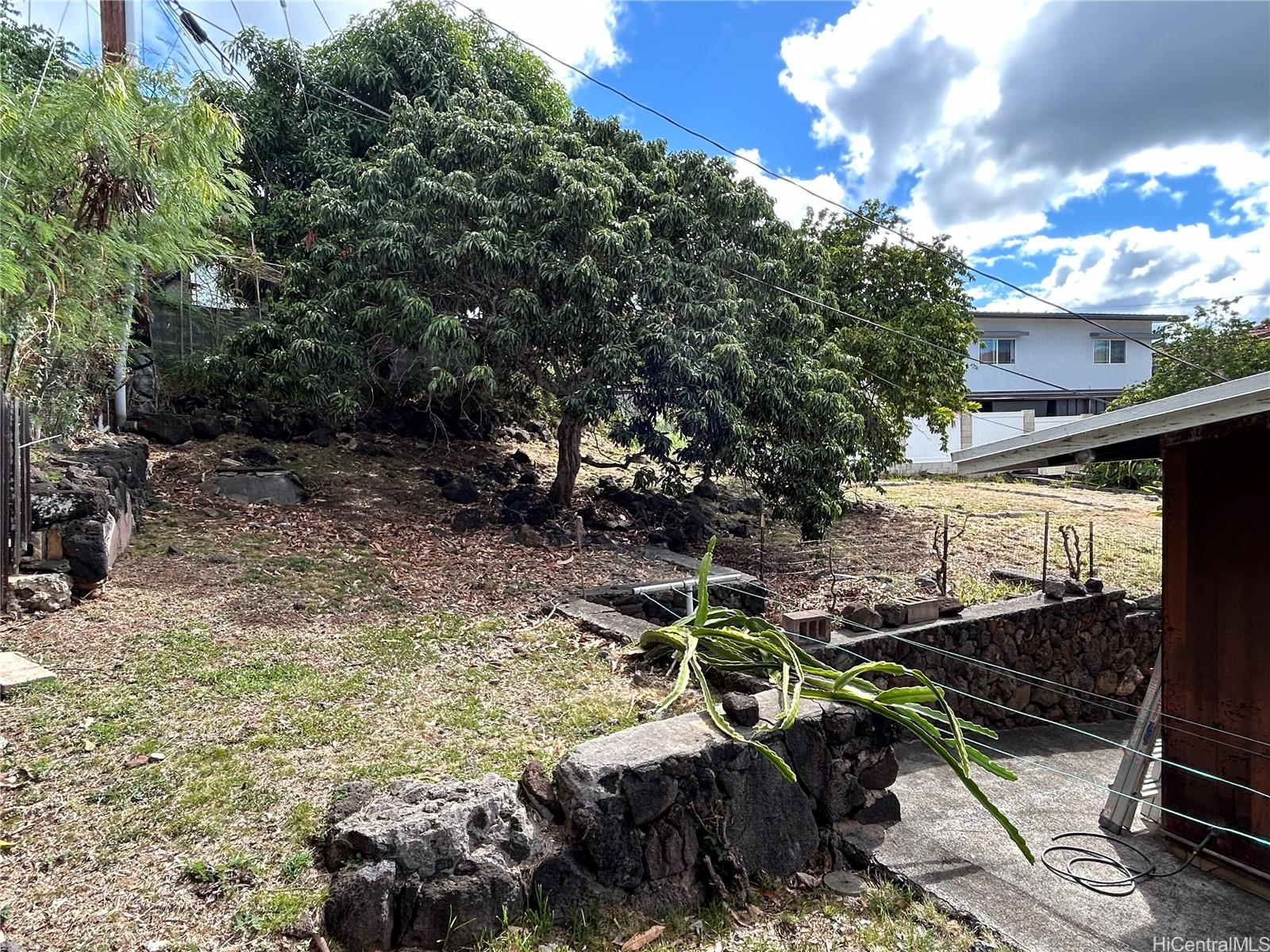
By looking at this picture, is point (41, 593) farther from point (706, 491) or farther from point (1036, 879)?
point (706, 491)

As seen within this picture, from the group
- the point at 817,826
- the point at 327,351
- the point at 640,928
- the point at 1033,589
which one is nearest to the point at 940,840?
the point at 817,826

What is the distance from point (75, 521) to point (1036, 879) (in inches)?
252

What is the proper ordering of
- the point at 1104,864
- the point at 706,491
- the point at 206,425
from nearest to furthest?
the point at 1104,864 < the point at 206,425 < the point at 706,491

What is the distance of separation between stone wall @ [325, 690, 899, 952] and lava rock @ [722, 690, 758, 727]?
0.37 feet

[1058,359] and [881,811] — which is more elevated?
[1058,359]

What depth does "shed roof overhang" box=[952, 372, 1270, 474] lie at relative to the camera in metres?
2.97

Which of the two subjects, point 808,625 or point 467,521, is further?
point 467,521

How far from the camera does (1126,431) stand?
11.6 ft

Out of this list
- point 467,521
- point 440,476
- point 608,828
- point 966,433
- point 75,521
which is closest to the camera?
point 608,828

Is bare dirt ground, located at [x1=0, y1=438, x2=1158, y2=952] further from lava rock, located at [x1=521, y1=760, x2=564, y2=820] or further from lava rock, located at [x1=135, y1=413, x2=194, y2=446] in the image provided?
lava rock, located at [x1=135, y1=413, x2=194, y2=446]

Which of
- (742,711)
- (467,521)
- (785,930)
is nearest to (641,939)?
(785,930)

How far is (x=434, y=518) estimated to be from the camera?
8.52m

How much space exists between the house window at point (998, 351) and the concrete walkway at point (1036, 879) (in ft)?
74.6

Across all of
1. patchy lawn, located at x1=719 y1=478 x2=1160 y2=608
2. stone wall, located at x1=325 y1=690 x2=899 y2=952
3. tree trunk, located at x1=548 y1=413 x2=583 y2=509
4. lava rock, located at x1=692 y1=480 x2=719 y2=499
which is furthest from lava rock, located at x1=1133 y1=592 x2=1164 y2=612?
tree trunk, located at x1=548 y1=413 x2=583 y2=509
